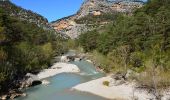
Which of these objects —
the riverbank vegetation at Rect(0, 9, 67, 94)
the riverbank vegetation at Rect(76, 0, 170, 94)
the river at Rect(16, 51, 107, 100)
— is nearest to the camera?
the river at Rect(16, 51, 107, 100)

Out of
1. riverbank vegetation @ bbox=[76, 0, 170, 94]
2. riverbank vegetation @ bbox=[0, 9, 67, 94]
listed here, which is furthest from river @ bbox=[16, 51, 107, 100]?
riverbank vegetation @ bbox=[76, 0, 170, 94]

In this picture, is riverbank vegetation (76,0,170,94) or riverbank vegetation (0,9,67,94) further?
riverbank vegetation (0,9,67,94)

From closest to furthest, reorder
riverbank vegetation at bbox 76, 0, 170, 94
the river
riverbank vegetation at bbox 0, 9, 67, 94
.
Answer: the river < riverbank vegetation at bbox 76, 0, 170, 94 < riverbank vegetation at bbox 0, 9, 67, 94

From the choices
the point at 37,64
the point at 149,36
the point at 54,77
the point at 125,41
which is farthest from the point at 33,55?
the point at 149,36

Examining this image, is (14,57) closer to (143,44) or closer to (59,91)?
(59,91)

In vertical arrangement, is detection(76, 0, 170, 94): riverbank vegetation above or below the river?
above

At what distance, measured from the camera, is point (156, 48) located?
6731cm

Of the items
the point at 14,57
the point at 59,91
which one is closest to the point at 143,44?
the point at 59,91

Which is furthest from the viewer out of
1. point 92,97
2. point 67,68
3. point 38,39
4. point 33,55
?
point 38,39

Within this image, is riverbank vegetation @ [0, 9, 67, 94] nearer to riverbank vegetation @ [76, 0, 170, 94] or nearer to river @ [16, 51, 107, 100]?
river @ [16, 51, 107, 100]

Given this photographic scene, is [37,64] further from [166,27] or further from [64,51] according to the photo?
[64,51]

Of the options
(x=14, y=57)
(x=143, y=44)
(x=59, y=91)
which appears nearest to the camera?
(x=59, y=91)

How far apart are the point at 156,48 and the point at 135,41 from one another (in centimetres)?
1180

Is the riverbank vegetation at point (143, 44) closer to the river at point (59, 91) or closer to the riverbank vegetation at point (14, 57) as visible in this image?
the river at point (59, 91)
